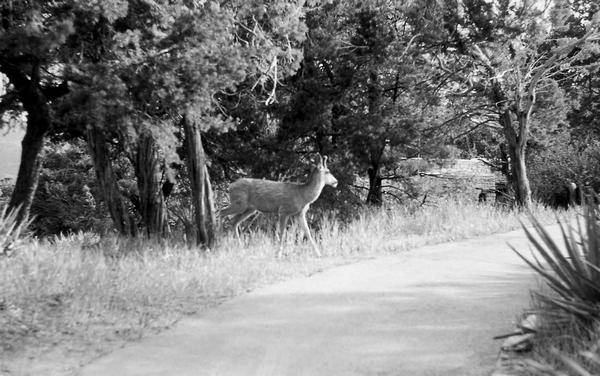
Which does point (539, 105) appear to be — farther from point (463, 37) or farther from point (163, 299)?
point (163, 299)

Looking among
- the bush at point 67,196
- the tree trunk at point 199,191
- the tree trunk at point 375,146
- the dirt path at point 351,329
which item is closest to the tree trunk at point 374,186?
the tree trunk at point 375,146

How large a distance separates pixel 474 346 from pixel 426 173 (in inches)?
707

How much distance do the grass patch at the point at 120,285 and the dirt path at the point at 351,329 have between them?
1.41 feet

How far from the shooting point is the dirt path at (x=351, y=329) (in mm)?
5469

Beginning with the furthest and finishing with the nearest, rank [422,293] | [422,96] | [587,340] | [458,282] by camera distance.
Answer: [422,96], [458,282], [422,293], [587,340]

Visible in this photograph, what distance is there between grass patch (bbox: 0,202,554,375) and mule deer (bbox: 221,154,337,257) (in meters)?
0.69

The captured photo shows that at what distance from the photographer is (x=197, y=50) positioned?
1090 centimetres

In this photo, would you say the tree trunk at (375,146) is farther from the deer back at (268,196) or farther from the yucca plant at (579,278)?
the yucca plant at (579,278)

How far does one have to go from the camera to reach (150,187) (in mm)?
14391

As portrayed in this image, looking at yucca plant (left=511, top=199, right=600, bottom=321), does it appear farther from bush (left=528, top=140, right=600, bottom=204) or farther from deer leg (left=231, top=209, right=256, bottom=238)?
bush (left=528, top=140, right=600, bottom=204)

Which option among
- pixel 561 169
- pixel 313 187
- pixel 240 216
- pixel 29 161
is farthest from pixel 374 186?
pixel 29 161

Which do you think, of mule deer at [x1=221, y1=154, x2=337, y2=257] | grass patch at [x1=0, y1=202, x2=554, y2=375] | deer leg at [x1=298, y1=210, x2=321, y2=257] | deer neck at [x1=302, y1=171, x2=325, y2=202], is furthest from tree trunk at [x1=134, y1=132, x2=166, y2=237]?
deer neck at [x1=302, y1=171, x2=325, y2=202]

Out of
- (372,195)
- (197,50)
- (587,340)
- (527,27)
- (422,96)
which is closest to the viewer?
(587,340)

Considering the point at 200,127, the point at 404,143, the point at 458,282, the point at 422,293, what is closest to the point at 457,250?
the point at 458,282
